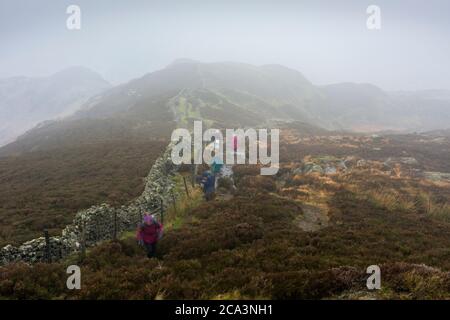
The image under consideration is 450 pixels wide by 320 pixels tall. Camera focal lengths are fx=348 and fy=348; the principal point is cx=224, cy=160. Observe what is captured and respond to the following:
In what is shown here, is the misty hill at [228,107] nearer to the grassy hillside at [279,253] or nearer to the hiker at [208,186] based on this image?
the hiker at [208,186]

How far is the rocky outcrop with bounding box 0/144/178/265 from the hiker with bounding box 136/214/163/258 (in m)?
2.55

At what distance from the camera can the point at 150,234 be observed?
12.9 meters

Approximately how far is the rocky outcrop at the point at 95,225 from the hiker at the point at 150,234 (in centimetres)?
255

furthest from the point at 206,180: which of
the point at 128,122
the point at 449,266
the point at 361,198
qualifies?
the point at 128,122

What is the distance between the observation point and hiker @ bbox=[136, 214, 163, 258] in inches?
508

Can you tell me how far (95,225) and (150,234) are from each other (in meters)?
4.95

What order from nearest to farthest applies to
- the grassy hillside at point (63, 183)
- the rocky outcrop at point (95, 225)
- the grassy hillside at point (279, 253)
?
1. the grassy hillside at point (279, 253)
2. the rocky outcrop at point (95, 225)
3. the grassy hillside at point (63, 183)

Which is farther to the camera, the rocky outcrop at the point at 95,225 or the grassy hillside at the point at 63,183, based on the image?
the grassy hillside at the point at 63,183

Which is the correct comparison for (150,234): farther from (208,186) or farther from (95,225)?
(208,186)

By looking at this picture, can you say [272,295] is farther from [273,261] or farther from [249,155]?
[249,155]

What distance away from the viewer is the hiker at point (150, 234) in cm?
1289

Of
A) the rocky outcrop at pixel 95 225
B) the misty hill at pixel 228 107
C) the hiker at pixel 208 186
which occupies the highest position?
the misty hill at pixel 228 107

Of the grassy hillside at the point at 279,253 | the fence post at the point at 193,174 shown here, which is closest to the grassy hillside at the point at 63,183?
the fence post at the point at 193,174

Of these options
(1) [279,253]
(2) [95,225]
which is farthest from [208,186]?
(1) [279,253]
